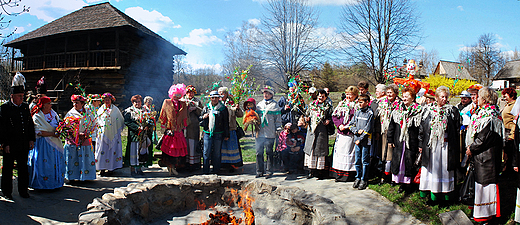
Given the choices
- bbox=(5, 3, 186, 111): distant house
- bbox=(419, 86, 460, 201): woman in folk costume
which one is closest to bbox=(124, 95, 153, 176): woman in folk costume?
bbox=(419, 86, 460, 201): woman in folk costume

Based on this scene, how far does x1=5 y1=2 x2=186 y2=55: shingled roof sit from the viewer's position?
15.6 m

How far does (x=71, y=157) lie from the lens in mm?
5410

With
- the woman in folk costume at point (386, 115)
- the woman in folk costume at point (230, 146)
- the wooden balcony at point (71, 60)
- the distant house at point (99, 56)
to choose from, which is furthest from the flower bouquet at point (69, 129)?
the wooden balcony at point (71, 60)

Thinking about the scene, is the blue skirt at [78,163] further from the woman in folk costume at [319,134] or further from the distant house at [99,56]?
the distant house at [99,56]

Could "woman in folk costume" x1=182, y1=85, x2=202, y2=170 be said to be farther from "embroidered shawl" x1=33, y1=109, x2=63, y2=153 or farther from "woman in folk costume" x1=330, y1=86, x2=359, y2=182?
"woman in folk costume" x1=330, y1=86, x2=359, y2=182

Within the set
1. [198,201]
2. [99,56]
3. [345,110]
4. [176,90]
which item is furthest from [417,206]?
[99,56]

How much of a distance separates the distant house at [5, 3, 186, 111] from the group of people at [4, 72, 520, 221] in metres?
10.3

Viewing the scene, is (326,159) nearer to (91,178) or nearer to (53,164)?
(91,178)

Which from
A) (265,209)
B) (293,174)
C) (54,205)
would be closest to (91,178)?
(54,205)

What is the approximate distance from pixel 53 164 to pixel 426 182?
5931 millimetres

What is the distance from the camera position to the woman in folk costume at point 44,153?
15.8ft

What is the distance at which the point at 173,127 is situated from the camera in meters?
5.98

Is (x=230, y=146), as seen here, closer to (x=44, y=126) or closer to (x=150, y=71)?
(x=44, y=126)

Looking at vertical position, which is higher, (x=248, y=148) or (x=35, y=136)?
(x=35, y=136)
